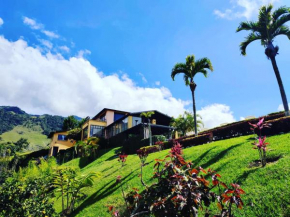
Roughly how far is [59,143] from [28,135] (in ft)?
443

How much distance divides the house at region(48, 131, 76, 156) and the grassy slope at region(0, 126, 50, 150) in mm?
103421

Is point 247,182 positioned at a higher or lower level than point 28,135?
lower

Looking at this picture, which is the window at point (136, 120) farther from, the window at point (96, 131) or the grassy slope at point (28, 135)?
the grassy slope at point (28, 135)

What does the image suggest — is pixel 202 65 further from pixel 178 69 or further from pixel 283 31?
pixel 283 31

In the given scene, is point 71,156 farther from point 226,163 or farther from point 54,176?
point 226,163

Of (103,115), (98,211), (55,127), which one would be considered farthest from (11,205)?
(55,127)

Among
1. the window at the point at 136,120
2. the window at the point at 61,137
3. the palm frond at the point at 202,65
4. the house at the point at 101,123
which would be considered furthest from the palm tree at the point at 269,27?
the window at the point at 61,137

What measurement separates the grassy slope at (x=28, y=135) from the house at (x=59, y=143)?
10342 centimetres

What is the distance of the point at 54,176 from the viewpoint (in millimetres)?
10625

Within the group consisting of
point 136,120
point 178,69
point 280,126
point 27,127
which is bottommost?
point 280,126

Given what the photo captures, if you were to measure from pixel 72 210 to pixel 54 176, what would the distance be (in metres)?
1.95

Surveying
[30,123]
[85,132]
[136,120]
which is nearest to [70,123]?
[85,132]

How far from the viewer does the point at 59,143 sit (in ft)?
175

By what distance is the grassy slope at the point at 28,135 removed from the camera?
501ft
